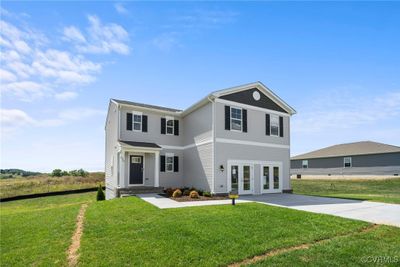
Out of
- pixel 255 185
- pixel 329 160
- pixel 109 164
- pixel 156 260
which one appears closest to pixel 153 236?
pixel 156 260

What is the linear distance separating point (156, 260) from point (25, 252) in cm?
384

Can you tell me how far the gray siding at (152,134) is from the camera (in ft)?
61.0

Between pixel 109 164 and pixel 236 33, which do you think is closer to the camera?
pixel 236 33

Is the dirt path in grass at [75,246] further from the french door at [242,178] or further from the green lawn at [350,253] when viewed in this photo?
the french door at [242,178]

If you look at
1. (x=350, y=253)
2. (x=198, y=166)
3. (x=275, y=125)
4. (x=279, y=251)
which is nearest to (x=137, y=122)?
(x=198, y=166)

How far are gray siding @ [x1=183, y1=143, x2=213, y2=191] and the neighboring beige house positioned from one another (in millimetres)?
25532

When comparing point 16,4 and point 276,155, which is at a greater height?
point 16,4

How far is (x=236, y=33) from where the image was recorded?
13.2 metres

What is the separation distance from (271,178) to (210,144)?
533cm

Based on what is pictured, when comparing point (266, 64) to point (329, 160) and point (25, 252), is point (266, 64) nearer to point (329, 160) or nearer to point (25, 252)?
point (25, 252)

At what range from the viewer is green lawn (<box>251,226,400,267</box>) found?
6.08m

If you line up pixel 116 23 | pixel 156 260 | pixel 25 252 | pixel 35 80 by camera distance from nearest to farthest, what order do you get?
pixel 156 260 → pixel 25 252 → pixel 116 23 → pixel 35 80

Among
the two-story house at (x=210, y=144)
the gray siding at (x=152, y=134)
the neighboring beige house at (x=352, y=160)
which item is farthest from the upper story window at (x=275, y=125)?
the neighboring beige house at (x=352, y=160)

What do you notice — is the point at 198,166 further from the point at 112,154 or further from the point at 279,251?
the point at 279,251
